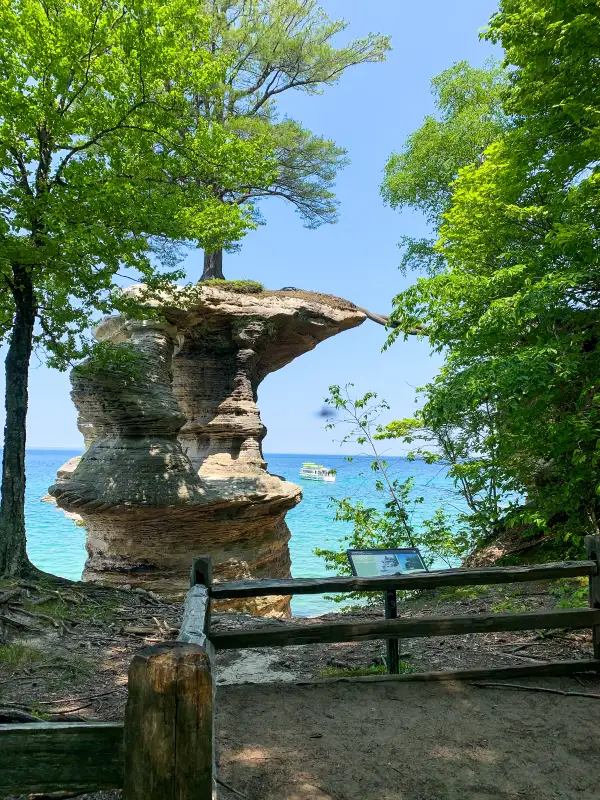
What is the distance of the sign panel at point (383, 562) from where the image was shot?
569 cm

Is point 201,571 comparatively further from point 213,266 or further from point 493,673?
point 213,266

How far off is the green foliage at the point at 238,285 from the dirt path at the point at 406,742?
50.0ft

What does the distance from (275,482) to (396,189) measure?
41.6 ft

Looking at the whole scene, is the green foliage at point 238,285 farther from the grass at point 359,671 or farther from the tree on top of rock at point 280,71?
the grass at point 359,671

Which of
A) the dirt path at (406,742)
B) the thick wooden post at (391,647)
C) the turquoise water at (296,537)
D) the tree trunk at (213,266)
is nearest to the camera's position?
the dirt path at (406,742)

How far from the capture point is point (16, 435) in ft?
29.8

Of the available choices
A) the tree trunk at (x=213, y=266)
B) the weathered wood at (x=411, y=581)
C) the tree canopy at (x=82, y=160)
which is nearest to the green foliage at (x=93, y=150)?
the tree canopy at (x=82, y=160)

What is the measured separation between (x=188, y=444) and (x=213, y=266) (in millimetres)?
7201

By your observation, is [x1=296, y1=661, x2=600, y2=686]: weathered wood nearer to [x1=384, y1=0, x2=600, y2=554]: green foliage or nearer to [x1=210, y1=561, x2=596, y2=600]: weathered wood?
[x1=210, y1=561, x2=596, y2=600]: weathered wood

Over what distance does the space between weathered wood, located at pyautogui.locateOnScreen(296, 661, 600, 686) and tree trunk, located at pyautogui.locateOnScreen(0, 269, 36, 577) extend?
6181mm

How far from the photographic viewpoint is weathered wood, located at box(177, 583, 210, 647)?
2.93 meters

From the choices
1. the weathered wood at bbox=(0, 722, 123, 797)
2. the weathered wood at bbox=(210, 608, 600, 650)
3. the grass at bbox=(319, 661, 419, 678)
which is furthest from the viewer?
A: the grass at bbox=(319, 661, 419, 678)

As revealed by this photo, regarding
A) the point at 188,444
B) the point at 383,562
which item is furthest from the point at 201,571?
the point at 188,444

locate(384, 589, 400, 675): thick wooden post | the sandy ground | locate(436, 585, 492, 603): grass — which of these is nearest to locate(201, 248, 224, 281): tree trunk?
locate(436, 585, 492, 603): grass
